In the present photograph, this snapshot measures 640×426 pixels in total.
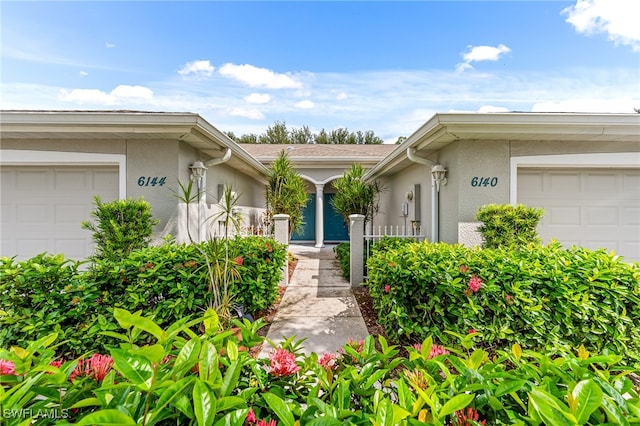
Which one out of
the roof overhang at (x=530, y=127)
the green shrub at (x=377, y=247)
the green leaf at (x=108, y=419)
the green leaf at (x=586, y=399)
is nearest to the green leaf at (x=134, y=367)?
the green leaf at (x=108, y=419)

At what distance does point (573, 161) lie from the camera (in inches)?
237

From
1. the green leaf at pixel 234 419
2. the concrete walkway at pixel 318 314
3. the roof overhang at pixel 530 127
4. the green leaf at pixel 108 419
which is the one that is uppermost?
the roof overhang at pixel 530 127

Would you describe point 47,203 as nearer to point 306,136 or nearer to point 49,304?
point 49,304

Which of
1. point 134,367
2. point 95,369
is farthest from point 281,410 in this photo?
point 95,369

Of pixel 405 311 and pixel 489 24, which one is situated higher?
pixel 489 24

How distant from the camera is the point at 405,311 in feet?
11.0

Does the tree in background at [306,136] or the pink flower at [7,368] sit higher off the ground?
the tree in background at [306,136]

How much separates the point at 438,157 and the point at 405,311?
4.60 m

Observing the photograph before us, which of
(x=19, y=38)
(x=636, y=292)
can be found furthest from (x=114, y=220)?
(x=636, y=292)

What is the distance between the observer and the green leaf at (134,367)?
988mm

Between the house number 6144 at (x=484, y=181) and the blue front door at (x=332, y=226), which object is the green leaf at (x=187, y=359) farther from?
the blue front door at (x=332, y=226)

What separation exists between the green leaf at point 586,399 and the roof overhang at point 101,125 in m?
6.01

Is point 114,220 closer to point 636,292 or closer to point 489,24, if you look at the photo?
point 636,292

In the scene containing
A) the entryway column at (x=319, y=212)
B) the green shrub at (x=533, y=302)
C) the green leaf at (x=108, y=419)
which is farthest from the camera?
the entryway column at (x=319, y=212)
